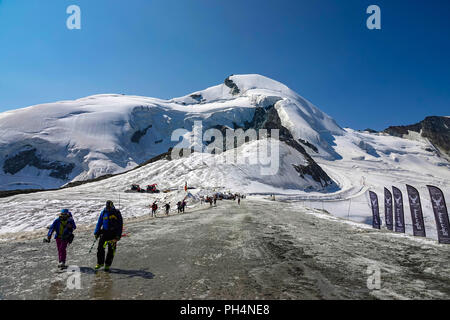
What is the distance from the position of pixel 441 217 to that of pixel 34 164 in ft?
478

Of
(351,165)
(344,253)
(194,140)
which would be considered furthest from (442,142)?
(344,253)

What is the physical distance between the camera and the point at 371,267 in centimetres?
739

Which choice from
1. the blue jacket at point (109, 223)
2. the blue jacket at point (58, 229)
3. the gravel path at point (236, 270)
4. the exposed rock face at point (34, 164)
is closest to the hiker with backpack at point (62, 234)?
the blue jacket at point (58, 229)

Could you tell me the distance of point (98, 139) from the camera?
135 metres

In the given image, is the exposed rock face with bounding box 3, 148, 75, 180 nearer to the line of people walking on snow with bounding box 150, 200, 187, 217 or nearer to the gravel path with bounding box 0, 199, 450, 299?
the line of people walking on snow with bounding box 150, 200, 187, 217

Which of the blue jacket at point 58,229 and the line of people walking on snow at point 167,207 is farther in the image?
the line of people walking on snow at point 167,207

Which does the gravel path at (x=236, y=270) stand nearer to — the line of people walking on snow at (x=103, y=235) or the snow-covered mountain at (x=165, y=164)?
the line of people walking on snow at (x=103, y=235)

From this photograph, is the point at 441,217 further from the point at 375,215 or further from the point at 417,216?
the point at 375,215

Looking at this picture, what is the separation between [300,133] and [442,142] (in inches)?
5058

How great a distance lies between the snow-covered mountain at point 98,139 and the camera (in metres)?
109

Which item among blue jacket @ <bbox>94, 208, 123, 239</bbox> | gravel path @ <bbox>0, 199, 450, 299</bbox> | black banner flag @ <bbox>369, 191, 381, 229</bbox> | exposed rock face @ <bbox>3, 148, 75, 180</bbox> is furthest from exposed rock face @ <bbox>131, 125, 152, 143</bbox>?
blue jacket @ <bbox>94, 208, 123, 239</bbox>

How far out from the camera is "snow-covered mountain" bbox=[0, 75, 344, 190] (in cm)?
10875

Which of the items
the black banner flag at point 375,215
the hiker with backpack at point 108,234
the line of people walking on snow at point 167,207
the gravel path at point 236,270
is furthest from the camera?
the line of people walking on snow at point 167,207

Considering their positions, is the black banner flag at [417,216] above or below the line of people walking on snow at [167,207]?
above
